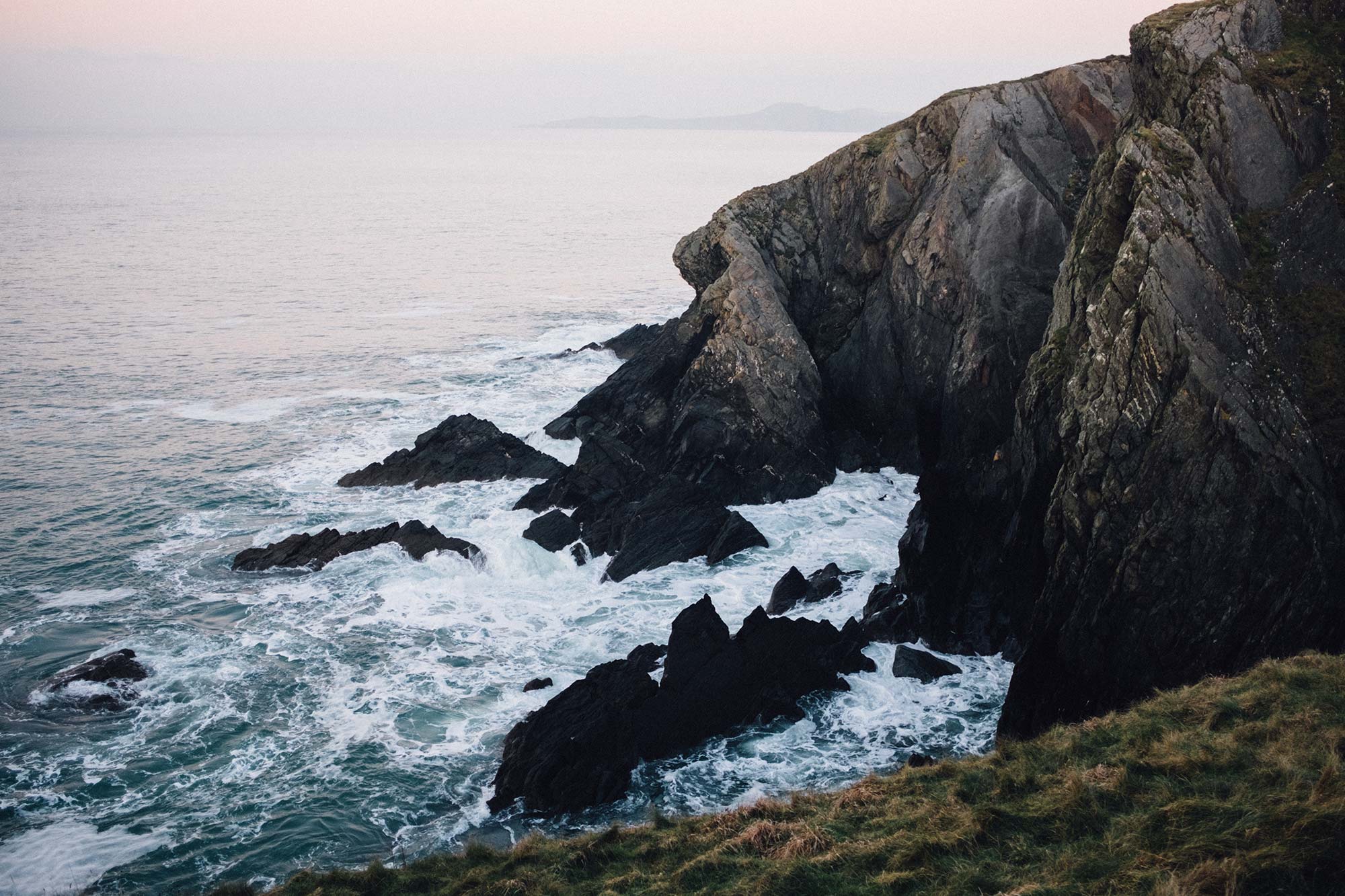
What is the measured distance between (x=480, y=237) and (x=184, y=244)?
33782 millimetres

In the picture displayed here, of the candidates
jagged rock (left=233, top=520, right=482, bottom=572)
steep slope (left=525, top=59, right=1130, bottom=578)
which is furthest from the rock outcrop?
jagged rock (left=233, top=520, right=482, bottom=572)

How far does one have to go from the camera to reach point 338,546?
1337 inches

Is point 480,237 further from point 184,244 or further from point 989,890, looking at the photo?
point 989,890

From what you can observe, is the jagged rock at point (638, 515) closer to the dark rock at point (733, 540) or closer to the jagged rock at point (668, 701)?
the dark rock at point (733, 540)

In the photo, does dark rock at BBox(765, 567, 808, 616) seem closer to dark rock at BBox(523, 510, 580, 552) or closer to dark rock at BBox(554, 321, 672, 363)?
dark rock at BBox(523, 510, 580, 552)

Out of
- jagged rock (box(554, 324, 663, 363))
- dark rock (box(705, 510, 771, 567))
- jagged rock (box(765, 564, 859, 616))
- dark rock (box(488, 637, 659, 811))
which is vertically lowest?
dark rock (box(488, 637, 659, 811))

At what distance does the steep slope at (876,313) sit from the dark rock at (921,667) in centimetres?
1008

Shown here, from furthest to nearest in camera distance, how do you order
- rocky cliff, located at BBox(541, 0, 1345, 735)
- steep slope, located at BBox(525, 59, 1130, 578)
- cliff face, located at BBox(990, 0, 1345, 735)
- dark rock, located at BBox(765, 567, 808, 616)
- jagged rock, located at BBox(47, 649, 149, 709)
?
steep slope, located at BBox(525, 59, 1130, 578)
dark rock, located at BBox(765, 567, 808, 616)
jagged rock, located at BBox(47, 649, 149, 709)
rocky cliff, located at BBox(541, 0, 1345, 735)
cliff face, located at BBox(990, 0, 1345, 735)

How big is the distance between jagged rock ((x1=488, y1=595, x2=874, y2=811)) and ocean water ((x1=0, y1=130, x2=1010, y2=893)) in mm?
555

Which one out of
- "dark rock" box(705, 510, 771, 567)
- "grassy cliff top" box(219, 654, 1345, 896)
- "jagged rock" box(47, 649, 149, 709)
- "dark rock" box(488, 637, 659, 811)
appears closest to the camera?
"grassy cliff top" box(219, 654, 1345, 896)

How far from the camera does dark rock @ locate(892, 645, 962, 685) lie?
83.1 ft

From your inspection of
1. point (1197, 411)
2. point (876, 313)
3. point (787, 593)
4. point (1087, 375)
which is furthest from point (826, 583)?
point (876, 313)

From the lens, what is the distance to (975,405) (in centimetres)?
3381

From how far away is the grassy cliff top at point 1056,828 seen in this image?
1203 cm
